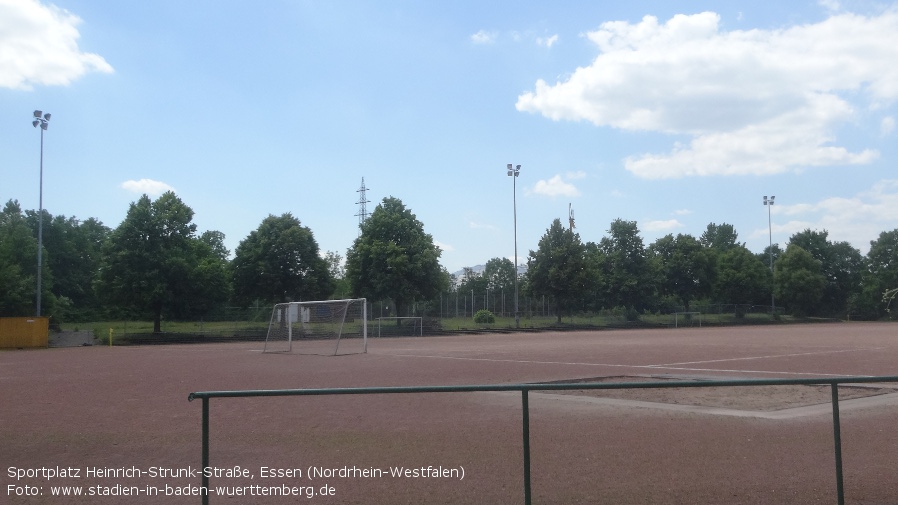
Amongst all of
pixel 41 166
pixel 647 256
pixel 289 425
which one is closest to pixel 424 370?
pixel 289 425

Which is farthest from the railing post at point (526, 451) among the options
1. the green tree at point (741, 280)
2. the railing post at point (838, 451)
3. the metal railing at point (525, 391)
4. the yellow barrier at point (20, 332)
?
the green tree at point (741, 280)

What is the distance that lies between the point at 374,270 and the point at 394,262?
7.47 ft

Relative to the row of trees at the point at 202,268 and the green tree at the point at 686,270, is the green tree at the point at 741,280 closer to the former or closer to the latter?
the green tree at the point at 686,270

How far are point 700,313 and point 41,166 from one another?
71.0 metres

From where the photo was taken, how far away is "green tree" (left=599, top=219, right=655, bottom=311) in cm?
8425

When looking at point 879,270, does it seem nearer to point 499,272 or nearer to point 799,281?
point 799,281

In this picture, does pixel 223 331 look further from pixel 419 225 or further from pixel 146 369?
pixel 146 369

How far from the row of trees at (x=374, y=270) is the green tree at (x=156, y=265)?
0.08 m

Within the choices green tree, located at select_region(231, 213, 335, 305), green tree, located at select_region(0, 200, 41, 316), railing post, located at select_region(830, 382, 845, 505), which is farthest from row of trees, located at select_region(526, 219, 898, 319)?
railing post, located at select_region(830, 382, 845, 505)

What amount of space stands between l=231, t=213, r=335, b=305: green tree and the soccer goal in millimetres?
19962

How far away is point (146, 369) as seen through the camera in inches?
996

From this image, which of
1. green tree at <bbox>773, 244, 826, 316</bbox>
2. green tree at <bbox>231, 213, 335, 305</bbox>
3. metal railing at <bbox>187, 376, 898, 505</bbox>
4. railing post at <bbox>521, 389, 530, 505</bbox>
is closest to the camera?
metal railing at <bbox>187, 376, 898, 505</bbox>

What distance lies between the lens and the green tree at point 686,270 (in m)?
88.9

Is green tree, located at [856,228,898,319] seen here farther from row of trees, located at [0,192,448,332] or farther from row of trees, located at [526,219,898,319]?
row of trees, located at [0,192,448,332]
